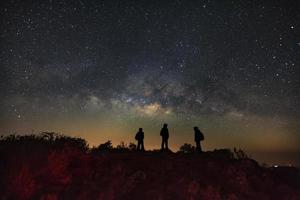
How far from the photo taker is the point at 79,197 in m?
12.8

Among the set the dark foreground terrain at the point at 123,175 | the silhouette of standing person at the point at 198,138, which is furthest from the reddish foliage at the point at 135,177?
the silhouette of standing person at the point at 198,138

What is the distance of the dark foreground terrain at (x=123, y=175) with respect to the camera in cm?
1222

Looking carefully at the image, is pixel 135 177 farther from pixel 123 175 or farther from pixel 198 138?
pixel 198 138

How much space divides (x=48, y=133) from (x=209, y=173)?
795 cm

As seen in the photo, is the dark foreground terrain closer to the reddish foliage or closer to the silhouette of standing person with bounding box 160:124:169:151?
the reddish foliage

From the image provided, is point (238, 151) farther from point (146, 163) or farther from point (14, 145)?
point (14, 145)

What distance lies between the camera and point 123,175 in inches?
594

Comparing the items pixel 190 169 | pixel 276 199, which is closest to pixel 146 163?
pixel 190 169

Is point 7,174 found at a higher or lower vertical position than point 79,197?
higher

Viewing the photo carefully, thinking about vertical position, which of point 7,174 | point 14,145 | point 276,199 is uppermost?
point 14,145

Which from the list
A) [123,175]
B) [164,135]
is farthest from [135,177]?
[164,135]

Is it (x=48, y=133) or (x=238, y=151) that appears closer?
(x=48, y=133)

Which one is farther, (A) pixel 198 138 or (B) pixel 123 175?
(A) pixel 198 138

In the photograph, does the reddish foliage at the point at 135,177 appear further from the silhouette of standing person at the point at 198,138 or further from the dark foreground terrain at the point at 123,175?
the silhouette of standing person at the point at 198,138
